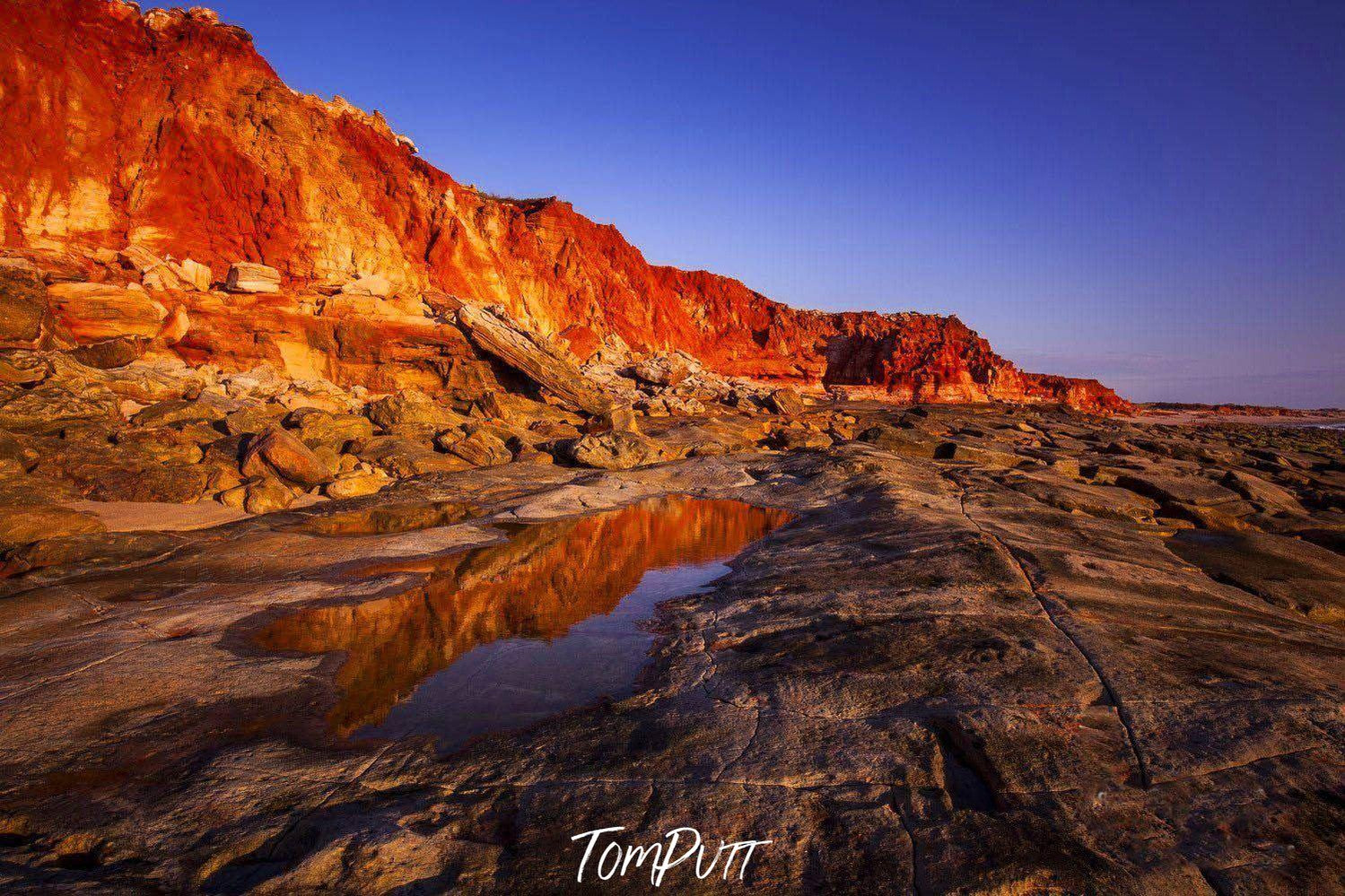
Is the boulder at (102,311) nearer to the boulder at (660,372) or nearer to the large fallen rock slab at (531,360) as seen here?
the large fallen rock slab at (531,360)

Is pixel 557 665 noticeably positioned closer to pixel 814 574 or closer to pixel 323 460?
Result: pixel 814 574

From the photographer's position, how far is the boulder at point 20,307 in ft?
39.5

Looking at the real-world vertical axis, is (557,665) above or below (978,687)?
below

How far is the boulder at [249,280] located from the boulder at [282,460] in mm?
10761

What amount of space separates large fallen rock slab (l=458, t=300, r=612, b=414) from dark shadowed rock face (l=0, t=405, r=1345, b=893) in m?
14.2

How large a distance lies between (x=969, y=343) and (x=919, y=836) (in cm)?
6501

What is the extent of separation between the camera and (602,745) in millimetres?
3719

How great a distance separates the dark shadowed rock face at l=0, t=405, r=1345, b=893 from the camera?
8.72 feet

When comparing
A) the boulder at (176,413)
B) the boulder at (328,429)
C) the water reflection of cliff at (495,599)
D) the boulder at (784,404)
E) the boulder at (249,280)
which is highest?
the boulder at (249,280)

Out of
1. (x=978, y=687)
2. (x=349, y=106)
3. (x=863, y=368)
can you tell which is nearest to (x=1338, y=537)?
(x=978, y=687)

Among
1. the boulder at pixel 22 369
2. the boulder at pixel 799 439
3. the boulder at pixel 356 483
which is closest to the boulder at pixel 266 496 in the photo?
the boulder at pixel 356 483

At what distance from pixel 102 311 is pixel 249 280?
177 inches

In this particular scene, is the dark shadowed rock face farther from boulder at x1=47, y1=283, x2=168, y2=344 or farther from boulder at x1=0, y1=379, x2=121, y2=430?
boulder at x1=47, y1=283, x2=168, y2=344

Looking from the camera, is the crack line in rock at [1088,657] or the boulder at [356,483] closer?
the crack line in rock at [1088,657]
